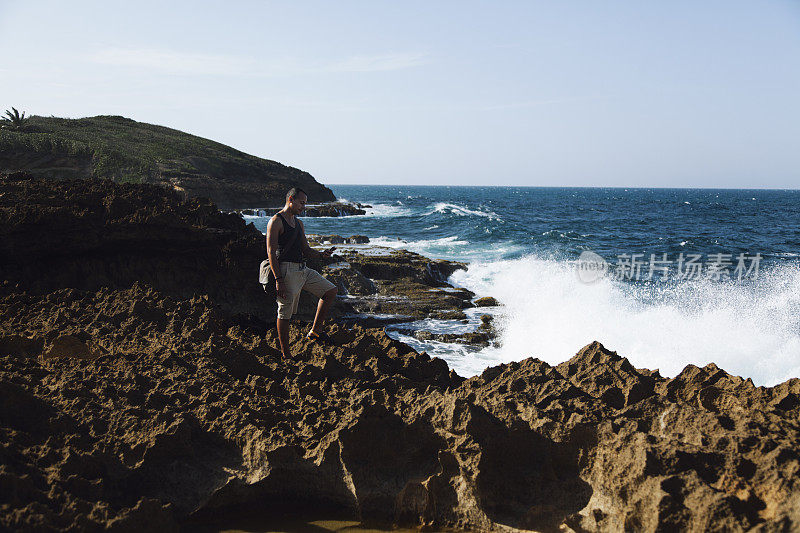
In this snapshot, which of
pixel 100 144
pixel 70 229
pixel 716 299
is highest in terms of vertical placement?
pixel 100 144

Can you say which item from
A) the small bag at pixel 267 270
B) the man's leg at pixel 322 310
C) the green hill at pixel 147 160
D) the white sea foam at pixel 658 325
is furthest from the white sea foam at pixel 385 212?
the small bag at pixel 267 270

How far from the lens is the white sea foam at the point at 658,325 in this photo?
838cm

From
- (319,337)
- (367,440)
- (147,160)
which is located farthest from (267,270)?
(147,160)

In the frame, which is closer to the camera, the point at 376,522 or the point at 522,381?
the point at 376,522

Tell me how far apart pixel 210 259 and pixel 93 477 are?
19.7 feet

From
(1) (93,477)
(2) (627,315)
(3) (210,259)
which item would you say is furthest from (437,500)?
(2) (627,315)

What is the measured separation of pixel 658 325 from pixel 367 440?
7.73 m

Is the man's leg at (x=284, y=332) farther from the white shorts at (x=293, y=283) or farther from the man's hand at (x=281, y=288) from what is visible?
the man's hand at (x=281, y=288)

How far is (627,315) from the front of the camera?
10.7 m

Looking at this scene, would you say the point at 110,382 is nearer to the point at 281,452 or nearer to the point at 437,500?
the point at 281,452

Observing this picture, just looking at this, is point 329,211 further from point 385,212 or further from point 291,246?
point 291,246

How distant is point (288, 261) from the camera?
5344mm

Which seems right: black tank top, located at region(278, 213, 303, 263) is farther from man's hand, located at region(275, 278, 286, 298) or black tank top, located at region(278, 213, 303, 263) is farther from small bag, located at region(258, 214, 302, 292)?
man's hand, located at region(275, 278, 286, 298)

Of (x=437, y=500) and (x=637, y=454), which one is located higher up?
(x=637, y=454)
